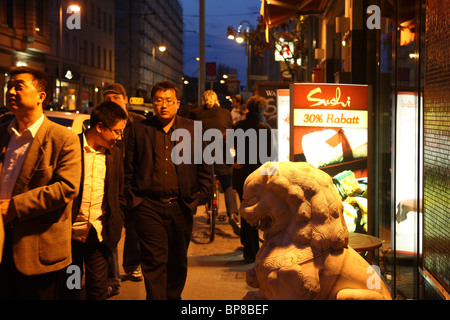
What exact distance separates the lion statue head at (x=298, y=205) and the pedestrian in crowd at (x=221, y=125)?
6.57 meters

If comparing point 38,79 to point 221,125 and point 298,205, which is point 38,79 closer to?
point 298,205

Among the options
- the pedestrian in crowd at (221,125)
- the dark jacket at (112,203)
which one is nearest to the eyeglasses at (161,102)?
the dark jacket at (112,203)

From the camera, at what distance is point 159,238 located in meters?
5.40

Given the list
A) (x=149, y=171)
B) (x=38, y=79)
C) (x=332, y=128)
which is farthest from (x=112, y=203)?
(x=332, y=128)

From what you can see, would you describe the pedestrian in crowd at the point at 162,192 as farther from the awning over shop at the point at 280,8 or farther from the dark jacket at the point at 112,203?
the awning over shop at the point at 280,8

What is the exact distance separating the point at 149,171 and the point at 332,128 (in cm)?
179

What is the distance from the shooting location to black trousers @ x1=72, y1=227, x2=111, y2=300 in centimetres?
509

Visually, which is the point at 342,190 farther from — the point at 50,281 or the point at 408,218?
the point at 50,281

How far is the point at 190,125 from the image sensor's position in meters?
5.72

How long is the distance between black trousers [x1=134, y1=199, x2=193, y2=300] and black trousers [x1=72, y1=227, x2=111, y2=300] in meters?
0.39

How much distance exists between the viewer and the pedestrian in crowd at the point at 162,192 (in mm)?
5383

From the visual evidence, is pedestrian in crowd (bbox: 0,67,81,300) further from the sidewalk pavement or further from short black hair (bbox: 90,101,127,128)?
the sidewalk pavement
